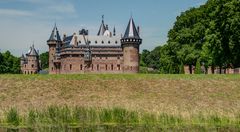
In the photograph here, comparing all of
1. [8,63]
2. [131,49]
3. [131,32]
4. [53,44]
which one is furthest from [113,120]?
[8,63]

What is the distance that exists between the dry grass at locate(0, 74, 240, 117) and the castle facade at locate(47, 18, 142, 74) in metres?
47.8

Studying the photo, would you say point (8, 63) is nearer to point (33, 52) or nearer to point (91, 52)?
point (33, 52)

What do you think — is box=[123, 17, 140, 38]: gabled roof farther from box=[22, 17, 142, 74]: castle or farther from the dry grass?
the dry grass

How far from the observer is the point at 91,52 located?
289 ft

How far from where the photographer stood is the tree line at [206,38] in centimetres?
Result: 3500

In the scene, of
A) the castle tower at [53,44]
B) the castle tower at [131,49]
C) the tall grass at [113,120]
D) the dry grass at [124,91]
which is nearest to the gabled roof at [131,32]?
the castle tower at [131,49]

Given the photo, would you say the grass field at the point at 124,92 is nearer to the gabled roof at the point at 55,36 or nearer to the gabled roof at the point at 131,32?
the gabled roof at the point at 131,32

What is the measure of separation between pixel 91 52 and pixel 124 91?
61480 mm

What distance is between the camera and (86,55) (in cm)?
8694

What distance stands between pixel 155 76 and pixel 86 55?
57219 mm

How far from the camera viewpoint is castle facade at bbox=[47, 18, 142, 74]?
78500 millimetres

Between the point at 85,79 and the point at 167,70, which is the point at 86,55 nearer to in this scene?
the point at 167,70

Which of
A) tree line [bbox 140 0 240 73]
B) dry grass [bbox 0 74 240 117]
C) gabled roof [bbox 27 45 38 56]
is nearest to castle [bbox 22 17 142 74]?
gabled roof [bbox 27 45 38 56]

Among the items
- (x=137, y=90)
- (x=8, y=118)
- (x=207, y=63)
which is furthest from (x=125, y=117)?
(x=207, y=63)
